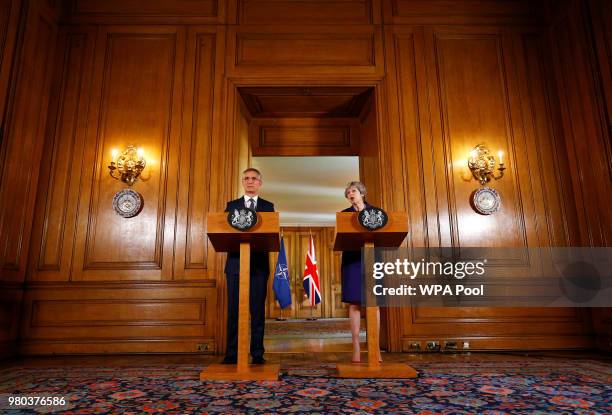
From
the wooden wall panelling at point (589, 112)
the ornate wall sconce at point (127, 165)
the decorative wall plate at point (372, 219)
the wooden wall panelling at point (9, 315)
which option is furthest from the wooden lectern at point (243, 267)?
the wooden wall panelling at point (589, 112)

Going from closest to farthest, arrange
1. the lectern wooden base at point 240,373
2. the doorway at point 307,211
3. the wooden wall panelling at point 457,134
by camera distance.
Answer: the lectern wooden base at point 240,373 → the wooden wall panelling at point 457,134 → the doorway at point 307,211

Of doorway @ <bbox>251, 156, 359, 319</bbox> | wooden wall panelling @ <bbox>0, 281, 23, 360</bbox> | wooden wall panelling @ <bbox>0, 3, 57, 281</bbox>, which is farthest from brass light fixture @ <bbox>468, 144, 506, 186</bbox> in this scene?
wooden wall panelling @ <bbox>0, 281, 23, 360</bbox>

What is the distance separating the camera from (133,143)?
4082mm

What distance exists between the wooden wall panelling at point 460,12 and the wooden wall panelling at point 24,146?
137 inches

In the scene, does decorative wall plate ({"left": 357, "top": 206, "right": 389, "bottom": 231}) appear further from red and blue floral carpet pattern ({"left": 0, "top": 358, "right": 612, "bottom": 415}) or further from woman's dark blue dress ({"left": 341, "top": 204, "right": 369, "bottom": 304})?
red and blue floral carpet pattern ({"left": 0, "top": 358, "right": 612, "bottom": 415})

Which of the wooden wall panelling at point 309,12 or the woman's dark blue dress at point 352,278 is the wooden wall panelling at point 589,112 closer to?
the wooden wall panelling at point 309,12

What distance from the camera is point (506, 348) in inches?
146

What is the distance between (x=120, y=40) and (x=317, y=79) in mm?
2110

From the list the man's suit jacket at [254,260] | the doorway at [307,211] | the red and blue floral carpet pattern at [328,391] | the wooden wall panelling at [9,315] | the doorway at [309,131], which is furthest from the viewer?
the doorway at [307,211]

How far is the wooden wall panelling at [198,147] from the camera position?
3.83 meters

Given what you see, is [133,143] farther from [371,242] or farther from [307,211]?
[307,211]

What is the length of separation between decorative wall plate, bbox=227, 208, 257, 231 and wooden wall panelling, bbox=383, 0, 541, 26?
3.11 m

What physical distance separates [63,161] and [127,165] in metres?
0.65

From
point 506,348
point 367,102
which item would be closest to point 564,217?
point 506,348
